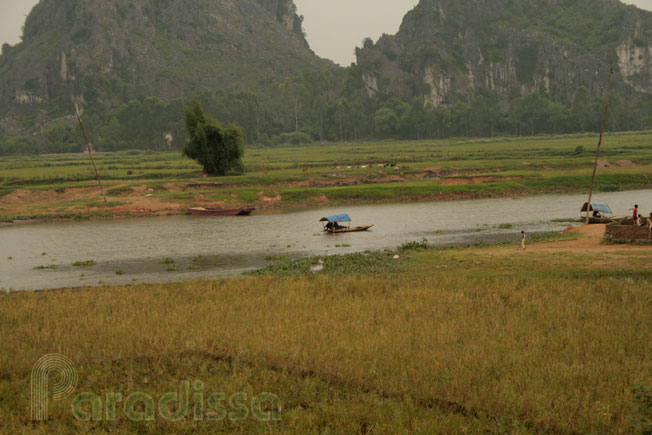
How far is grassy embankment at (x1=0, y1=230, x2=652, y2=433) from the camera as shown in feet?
33.2

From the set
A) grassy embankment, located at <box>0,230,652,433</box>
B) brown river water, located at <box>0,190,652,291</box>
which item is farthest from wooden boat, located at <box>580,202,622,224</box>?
grassy embankment, located at <box>0,230,652,433</box>

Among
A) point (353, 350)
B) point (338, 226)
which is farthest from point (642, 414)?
point (338, 226)

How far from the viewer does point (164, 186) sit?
62531 millimetres

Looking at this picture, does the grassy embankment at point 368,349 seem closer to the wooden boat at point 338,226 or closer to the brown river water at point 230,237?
the brown river water at point 230,237

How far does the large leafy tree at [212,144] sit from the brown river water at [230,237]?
2025cm

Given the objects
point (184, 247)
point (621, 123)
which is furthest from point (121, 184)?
point (621, 123)

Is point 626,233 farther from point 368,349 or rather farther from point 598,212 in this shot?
point 368,349

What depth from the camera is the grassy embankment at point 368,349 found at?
10133mm

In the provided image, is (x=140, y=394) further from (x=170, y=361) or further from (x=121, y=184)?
(x=121, y=184)

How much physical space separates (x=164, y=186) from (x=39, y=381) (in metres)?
52.0

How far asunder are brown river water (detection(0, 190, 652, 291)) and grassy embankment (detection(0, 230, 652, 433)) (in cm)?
778

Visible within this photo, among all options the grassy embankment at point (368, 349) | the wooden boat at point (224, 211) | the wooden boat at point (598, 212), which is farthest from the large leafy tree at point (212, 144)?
the grassy embankment at point (368, 349)

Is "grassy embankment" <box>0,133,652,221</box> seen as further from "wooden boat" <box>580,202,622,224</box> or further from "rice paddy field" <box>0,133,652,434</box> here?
"rice paddy field" <box>0,133,652,434</box>

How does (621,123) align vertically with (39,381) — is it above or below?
above
